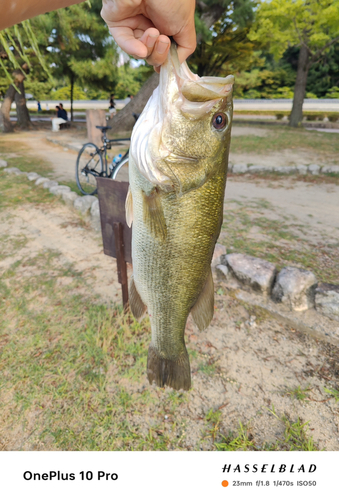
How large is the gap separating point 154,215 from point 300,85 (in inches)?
615

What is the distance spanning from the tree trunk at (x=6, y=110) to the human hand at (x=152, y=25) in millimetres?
15882

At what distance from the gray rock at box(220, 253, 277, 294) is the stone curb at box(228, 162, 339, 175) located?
5547mm

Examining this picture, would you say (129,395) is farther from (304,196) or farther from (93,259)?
(304,196)

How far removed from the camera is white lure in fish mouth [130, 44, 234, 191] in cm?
117

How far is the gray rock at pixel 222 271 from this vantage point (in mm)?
3449

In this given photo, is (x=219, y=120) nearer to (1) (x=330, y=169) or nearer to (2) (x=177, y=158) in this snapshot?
(2) (x=177, y=158)

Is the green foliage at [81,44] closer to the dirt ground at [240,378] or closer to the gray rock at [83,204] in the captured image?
the gray rock at [83,204]

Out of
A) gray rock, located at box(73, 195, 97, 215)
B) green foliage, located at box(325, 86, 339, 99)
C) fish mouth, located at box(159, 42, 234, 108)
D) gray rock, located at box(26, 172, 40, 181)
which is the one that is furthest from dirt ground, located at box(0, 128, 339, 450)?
green foliage, located at box(325, 86, 339, 99)

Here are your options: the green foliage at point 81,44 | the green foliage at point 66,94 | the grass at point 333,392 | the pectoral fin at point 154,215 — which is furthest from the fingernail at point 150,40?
the green foliage at point 66,94

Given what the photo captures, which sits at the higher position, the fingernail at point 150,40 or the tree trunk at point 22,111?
the tree trunk at point 22,111

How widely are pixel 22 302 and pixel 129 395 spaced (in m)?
1.67

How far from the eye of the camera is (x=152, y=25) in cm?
142

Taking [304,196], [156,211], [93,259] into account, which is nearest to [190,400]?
[156,211]

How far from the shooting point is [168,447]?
198 centimetres
